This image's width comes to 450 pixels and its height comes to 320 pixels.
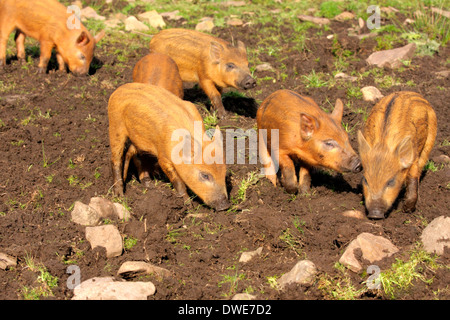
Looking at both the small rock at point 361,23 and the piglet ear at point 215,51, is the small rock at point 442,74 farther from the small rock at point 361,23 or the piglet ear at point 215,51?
the piglet ear at point 215,51

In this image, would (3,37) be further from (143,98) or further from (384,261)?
(384,261)

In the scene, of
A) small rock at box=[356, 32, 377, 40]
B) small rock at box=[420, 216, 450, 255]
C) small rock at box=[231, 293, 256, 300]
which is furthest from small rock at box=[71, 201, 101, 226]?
A: small rock at box=[356, 32, 377, 40]

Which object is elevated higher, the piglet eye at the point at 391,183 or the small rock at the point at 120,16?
the piglet eye at the point at 391,183

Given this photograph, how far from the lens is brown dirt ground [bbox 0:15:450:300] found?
518cm

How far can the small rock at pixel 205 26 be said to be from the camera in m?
12.5

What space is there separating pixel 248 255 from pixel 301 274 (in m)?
0.76

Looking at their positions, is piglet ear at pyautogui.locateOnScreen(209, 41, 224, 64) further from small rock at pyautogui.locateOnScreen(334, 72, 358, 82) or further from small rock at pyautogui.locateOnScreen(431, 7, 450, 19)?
small rock at pyautogui.locateOnScreen(431, 7, 450, 19)

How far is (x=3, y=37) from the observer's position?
11.1m

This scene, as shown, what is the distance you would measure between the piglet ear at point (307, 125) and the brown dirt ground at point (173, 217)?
750 millimetres

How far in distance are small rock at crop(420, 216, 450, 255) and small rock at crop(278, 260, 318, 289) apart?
4.11 ft

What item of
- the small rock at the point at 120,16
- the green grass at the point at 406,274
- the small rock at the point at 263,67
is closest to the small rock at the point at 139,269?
the green grass at the point at 406,274

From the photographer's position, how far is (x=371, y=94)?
9102 millimetres

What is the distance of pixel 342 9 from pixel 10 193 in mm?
9472
